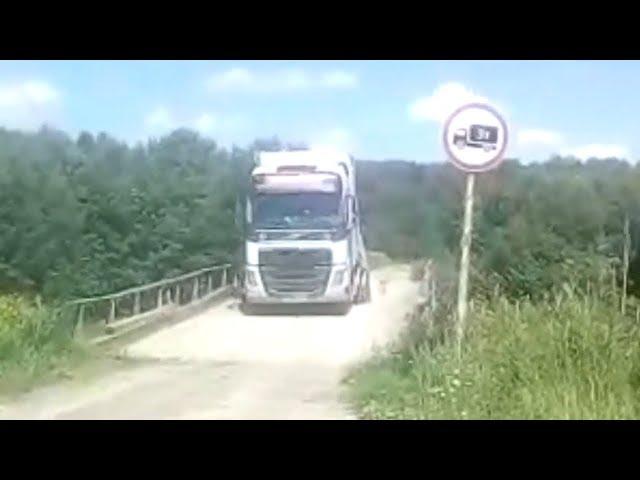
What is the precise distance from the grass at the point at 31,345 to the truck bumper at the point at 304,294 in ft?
1.93

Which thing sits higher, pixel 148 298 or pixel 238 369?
pixel 148 298

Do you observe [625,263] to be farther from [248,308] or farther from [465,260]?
[248,308]

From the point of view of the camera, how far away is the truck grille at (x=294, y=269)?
15.2 feet

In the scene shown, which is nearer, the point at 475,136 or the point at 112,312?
the point at 475,136

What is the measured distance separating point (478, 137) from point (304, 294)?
785 millimetres

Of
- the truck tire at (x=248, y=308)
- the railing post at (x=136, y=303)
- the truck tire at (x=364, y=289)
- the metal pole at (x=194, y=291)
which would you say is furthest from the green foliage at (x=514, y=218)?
the railing post at (x=136, y=303)

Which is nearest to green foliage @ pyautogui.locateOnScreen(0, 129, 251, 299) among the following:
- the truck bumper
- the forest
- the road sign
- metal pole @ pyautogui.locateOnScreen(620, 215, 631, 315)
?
the forest

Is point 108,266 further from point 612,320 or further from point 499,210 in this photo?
point 612,320

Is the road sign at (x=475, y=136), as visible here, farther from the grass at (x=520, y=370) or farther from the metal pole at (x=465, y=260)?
the grass at (x=520, y=370)

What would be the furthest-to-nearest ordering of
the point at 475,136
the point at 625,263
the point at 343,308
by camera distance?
the point at 343,308 < the point at 625,263 < the point at 475,136

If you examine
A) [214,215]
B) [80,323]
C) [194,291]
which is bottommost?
[80,323]

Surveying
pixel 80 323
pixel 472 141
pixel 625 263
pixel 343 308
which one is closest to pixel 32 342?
pixel 80 323

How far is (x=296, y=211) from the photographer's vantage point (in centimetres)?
468
